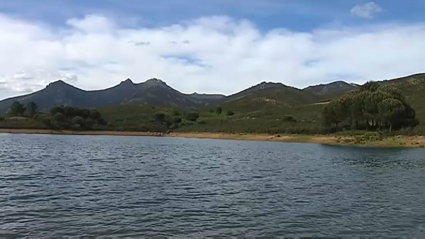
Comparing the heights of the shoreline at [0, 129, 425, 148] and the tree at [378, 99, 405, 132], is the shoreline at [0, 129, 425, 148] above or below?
below

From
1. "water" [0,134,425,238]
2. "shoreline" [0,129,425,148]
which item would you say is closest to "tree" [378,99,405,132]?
"shoreline" [0,129,425,148]

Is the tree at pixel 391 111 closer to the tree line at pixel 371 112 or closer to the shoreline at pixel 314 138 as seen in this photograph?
the tree line at pixel 371 112

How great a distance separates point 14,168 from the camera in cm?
4697

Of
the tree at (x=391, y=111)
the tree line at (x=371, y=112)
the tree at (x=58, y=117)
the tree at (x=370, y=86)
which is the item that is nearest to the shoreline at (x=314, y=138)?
the tree at (x=58, y=117)

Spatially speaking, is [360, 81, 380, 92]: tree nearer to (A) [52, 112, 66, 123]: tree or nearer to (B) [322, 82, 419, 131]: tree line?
(B) [322, 82, 419, 131]: tree line

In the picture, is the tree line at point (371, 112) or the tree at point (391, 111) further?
the tree line at point (371, 112)

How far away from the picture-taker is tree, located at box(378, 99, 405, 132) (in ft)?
408

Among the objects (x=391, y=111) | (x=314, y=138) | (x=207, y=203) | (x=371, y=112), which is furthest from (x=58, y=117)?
(x=207, y=203)

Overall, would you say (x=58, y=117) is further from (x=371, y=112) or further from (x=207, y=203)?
(x=207, y=203)

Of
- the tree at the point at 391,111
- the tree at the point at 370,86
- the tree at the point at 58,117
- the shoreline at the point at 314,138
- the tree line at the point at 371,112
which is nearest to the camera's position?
the shoreline at the point at 314,138

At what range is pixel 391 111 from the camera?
124500 mm

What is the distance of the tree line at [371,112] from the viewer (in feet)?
413

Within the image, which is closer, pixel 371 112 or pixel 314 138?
pixel 371 112

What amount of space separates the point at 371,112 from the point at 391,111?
21.0 ft
